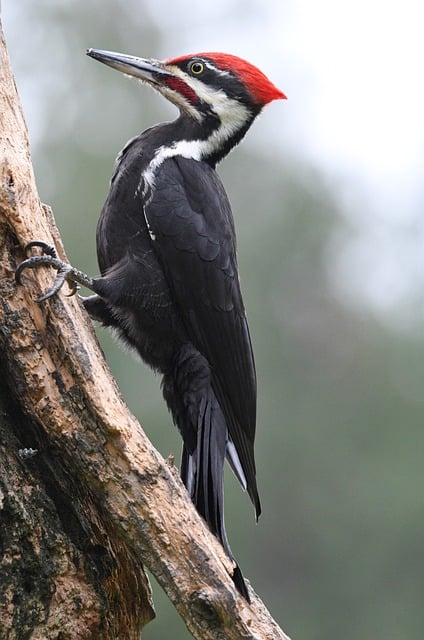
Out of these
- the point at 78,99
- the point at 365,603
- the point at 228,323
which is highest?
the point at 78,99

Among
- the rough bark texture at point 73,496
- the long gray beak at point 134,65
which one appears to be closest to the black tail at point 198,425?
the rough bark texture at point 73,496

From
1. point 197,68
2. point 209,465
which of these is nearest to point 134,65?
point 197,68

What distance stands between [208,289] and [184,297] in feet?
0.33

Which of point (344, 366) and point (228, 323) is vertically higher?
point (344, 366)

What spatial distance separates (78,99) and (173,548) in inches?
358

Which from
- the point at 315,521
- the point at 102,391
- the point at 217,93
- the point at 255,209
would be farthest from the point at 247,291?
the point at 102,391

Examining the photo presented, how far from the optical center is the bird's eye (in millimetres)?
3955

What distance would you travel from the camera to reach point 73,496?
2.92 m

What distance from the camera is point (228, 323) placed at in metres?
3.59

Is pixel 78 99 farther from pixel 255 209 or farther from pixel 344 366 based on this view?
pixel 344 366

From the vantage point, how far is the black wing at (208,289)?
3496 mm

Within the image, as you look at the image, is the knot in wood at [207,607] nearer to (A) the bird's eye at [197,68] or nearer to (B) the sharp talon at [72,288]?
(B) the sharp talon at [72,288]

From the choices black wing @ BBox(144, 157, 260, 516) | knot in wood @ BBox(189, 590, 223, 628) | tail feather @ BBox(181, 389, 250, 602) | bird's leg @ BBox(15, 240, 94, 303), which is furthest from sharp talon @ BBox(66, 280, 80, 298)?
knot in wood @ BBox(189, 590, 223, 628)

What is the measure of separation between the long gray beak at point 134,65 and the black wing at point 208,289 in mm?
494
